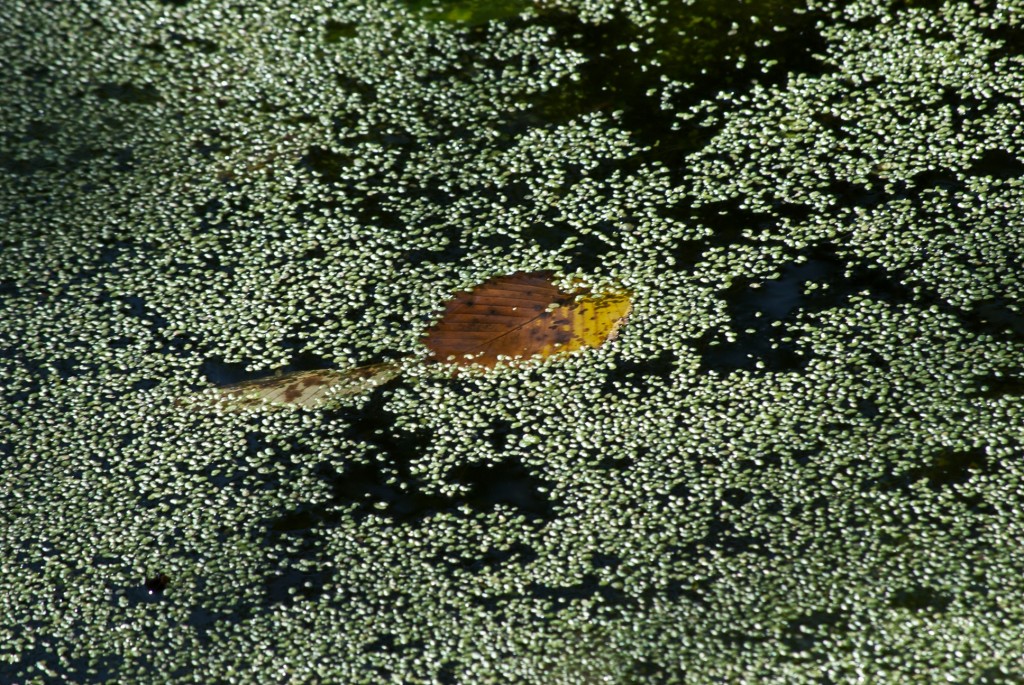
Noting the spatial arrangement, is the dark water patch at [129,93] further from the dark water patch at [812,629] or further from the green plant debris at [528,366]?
the dark water patch at [812,629]

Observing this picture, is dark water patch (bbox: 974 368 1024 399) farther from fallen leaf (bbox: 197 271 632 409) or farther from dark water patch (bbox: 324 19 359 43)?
dark water patch (bbox: 324 19 359 43)

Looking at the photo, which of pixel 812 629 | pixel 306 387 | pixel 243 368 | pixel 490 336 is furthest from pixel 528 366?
pixel 812 629

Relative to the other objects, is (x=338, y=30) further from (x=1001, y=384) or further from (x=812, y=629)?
(x=812, y=629)

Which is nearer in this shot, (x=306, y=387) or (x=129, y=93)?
(x=306, y=387)

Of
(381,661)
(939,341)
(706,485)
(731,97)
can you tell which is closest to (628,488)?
(706,485)

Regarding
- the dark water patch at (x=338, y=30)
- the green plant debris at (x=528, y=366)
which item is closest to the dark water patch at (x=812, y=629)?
the green plant debris at (x=528, y=366)

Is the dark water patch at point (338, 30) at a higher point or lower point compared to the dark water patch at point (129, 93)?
higher
